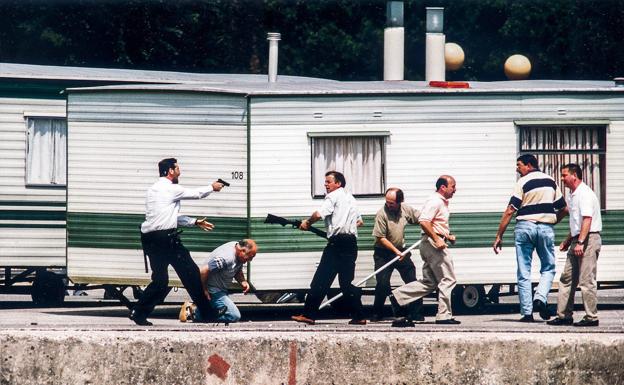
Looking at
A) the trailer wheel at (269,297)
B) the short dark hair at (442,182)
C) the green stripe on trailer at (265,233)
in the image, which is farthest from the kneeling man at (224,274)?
the trailer wheel at (269,297)

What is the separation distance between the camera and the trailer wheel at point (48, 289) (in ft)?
60.3

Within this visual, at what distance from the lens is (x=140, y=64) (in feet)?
111

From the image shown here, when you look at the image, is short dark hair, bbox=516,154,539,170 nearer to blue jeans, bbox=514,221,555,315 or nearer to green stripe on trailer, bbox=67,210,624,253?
blue jeans, bbox=514,221,555,315

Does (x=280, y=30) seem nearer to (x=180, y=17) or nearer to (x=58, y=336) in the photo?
(x=180, y=17)

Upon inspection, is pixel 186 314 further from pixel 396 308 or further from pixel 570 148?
pixel 570 148

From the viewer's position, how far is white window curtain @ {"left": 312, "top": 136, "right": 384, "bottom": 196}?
53.2 feet

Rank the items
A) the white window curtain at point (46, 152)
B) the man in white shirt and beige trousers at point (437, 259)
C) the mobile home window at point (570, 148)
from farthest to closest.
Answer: the white window curtain at point (46, 152), the mobile home window at point (570, 148), the man in white shirt and beige trousers at point (437, 259)

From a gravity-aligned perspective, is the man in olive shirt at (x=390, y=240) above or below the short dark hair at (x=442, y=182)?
below

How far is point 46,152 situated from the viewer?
17938 mm

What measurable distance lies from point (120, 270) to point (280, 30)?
20328mm

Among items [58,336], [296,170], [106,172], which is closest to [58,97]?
[106,172]

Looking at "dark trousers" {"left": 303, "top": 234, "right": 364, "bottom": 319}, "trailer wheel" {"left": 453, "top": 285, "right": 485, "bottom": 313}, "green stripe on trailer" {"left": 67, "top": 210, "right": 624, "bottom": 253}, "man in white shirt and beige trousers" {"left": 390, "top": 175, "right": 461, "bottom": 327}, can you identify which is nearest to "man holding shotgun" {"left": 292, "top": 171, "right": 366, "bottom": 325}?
"dark trousers" {"left": 303, "top": 234, "right": 364, "bottom": 319}

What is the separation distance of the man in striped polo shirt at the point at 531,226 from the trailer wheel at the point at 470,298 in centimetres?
158

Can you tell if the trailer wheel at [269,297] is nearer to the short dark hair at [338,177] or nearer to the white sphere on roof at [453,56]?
the short dark hair at [338,177]
